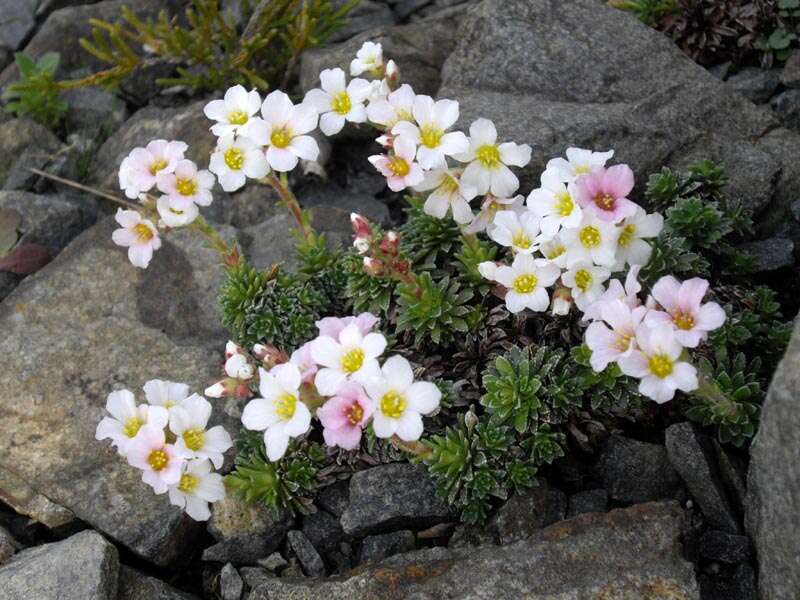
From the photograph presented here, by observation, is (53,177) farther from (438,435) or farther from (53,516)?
(438,435)

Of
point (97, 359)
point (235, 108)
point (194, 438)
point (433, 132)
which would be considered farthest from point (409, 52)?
point (194, 438)

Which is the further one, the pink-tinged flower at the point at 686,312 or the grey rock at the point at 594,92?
the grey rock at the point at 594,92

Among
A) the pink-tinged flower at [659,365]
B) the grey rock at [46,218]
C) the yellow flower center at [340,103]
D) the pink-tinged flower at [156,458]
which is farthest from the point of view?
the grey rock at [46,218]

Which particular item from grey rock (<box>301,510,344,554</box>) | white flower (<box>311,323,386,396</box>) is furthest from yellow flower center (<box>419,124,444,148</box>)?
grey rock (<box>301,510,344,554</box>)

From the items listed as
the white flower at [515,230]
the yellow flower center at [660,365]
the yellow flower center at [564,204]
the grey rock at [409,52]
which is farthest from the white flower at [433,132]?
the grey rock at [409,52]

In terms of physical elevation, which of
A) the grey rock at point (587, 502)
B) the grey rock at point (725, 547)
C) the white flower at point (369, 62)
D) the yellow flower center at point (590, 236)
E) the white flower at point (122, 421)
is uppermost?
the white flower at point (369, 62)

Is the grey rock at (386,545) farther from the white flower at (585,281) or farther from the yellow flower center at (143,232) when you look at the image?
the yellow flower center at (143,232)

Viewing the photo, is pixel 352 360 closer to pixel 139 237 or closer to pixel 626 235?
pixel 626 235
